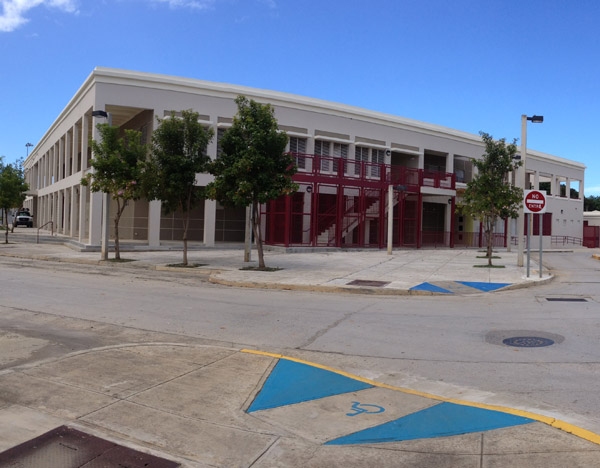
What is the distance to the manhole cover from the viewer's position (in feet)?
24.1

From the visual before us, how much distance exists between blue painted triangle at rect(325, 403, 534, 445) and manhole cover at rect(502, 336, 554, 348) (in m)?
3.04

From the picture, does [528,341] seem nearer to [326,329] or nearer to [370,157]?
[326,329]

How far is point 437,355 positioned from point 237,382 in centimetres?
283

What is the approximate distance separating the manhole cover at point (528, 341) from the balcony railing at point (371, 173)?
20.8 meters

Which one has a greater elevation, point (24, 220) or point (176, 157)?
point (176, 157)

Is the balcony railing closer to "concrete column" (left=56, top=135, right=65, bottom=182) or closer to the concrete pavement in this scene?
"concrete column" (left=56, top=135, right=65, bottom=182)

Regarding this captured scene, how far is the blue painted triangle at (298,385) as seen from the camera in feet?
16.4

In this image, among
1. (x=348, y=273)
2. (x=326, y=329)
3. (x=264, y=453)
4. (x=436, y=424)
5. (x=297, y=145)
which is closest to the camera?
(x=264, y=453)

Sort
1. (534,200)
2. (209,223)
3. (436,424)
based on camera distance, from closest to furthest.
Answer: (436,424)
(534,200)
(209,223)

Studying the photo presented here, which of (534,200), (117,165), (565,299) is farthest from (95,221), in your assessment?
(565,299)

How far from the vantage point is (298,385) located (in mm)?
5434

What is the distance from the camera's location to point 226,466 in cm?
368

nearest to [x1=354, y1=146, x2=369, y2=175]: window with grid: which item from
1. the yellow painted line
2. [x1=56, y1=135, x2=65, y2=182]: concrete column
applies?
[x1=56, y1=135, x2=65, y2=182]: concrete column

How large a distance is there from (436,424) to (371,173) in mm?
29619
